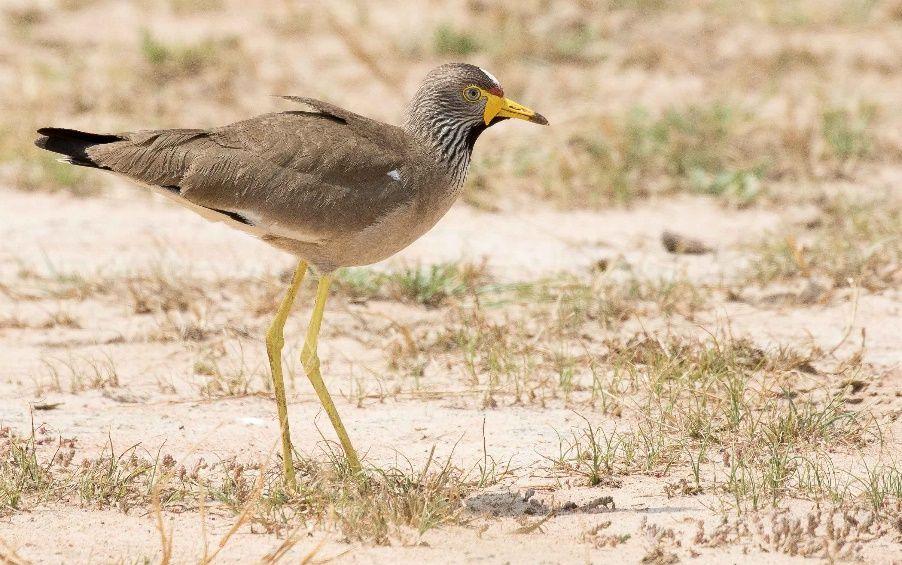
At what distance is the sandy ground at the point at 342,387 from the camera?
4.01 m

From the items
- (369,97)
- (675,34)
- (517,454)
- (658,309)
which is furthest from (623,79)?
(517,454)

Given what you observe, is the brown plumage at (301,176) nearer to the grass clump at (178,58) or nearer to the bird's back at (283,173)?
the bird's back at (283,173)

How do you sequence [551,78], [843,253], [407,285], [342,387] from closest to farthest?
[342,387], [407,285], [843,253], [551,78]

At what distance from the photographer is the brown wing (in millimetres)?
4543

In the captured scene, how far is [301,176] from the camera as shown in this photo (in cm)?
458

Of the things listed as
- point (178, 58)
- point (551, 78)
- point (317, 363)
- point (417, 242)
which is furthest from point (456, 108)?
point (178, 58)

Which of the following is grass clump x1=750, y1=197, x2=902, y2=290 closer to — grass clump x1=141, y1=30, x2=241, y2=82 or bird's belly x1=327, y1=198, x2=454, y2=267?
bird's belly x1=327, y1=198, x2=454, y2=267

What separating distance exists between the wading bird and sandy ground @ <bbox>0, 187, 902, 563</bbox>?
19.7 inches

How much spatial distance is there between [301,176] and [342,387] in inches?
49.8

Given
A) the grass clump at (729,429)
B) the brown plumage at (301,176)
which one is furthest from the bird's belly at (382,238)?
the grass clump at (729,429)

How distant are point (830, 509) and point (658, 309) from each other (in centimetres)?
223

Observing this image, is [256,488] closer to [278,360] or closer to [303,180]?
[278,360]

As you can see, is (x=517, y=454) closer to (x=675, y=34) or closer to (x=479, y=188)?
(x=479, y=188)

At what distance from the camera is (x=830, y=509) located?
4.12 m
